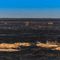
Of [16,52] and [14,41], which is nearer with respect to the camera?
[16,52]

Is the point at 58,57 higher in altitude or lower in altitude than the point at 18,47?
lower

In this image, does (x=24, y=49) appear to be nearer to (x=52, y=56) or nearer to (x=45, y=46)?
(x=45, y=46)

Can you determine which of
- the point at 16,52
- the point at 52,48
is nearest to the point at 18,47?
the point at 16,52

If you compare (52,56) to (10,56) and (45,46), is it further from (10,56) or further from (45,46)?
(10,56)

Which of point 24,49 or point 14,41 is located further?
point 14,41

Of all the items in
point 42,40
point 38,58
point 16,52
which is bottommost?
point 38,58

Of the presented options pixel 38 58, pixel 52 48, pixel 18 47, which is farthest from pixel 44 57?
pixel 18 47

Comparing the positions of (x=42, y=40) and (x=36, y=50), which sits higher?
(x=42, y=40)
